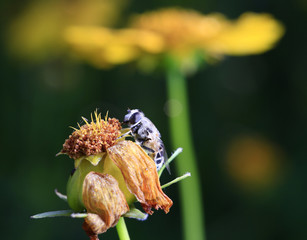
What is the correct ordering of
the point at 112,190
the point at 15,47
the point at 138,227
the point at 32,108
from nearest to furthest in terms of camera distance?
the point at 112,190 → the point at 138,227 → the point at 32,108 → the point at 15,47

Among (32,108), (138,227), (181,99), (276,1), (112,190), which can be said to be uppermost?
(276,1)

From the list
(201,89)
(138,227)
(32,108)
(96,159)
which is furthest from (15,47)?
(96,159)

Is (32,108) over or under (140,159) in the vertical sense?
over

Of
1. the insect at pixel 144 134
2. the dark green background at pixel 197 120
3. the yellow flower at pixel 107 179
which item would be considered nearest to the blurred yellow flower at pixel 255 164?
the dark green background at pixel 197 120

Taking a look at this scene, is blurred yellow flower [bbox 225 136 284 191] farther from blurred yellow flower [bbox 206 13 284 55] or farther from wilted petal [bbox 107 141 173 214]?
wilted petal [bbox 107 141 173 214]

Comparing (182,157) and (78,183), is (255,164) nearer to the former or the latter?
(182,157)

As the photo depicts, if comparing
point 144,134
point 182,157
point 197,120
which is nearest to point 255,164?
point 197,120

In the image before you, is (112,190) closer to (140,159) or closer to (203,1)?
(140,159)

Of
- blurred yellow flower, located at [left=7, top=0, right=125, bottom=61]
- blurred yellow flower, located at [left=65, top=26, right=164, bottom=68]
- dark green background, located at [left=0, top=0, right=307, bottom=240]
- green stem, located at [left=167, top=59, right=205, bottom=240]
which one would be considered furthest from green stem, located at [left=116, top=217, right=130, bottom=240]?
blurred yellow flower, located at [left=7, top=0, right=125, bottom=61]
